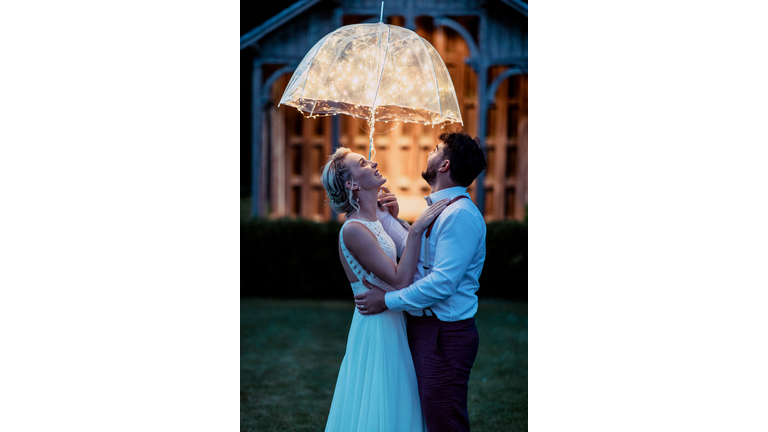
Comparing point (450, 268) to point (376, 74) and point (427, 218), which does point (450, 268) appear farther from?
point (376, 74)

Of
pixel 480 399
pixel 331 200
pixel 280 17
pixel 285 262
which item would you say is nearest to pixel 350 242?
pixel 331 200

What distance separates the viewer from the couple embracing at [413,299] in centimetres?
313

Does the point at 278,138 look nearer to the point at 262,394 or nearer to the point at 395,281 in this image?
the point at 262,394

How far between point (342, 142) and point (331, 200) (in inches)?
323

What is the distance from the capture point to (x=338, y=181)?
3316 millimetres

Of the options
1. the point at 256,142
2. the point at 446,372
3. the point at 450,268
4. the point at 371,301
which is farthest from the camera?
the point at 256,142

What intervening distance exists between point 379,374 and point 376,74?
1.68 metres

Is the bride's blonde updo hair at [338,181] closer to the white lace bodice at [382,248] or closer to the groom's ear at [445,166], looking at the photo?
the white lace bodice at [382,248]

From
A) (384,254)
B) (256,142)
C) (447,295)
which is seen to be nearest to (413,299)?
(447,295)

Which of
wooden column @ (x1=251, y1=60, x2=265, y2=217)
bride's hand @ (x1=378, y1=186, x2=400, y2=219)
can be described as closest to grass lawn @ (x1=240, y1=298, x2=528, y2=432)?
wooden column @ (x1=251, y1=60, x2=265, y2=217)

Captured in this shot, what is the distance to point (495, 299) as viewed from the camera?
32.0 ft

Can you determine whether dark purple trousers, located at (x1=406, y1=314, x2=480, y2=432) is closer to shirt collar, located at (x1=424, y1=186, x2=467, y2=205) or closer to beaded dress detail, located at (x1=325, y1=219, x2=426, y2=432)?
beaded dress detail, located at (x1=325, y1=219, x2=426, y2=432)

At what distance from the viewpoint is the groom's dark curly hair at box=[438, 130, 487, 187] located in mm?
3232

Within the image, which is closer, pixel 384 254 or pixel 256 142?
pixel 384 254
